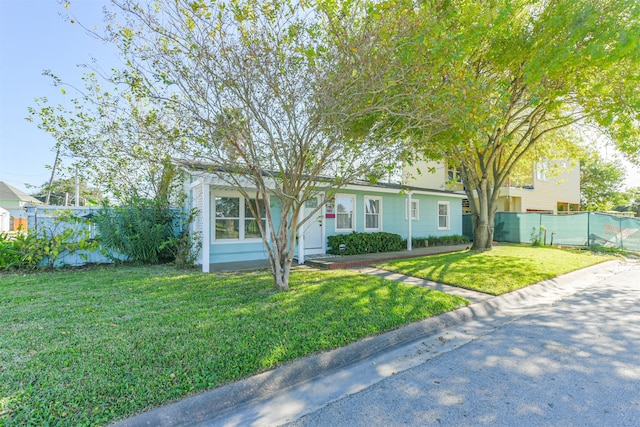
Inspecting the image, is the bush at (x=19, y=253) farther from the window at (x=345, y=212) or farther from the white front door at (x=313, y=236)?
the window at (x=345, y=212)

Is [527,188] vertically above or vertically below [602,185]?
below

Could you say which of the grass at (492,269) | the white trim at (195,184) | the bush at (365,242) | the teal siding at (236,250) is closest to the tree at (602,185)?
the grass at (492,269)

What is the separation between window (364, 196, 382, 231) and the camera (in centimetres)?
1301

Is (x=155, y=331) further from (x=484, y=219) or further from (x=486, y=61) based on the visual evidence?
(x=484, y=219)

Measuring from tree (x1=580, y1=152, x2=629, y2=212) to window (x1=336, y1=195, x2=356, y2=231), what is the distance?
1220 inches

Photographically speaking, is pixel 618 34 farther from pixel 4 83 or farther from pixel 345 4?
pixel 4 83

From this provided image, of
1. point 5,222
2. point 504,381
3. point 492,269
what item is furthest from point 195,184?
point 5,222

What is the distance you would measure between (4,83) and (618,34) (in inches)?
629

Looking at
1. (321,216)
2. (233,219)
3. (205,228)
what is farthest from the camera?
(233,219)

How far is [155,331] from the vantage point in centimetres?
401

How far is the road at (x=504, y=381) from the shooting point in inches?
104

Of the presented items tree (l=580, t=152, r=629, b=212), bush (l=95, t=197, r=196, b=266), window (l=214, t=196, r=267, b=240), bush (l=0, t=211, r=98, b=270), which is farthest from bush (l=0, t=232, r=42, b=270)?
tree (l=580, t=152, r=629, b=212)

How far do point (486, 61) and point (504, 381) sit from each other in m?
9.00

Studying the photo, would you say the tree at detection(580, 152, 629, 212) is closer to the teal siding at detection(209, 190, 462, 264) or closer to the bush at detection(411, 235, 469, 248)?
the bush at detection(411, 235, 469, 248)
